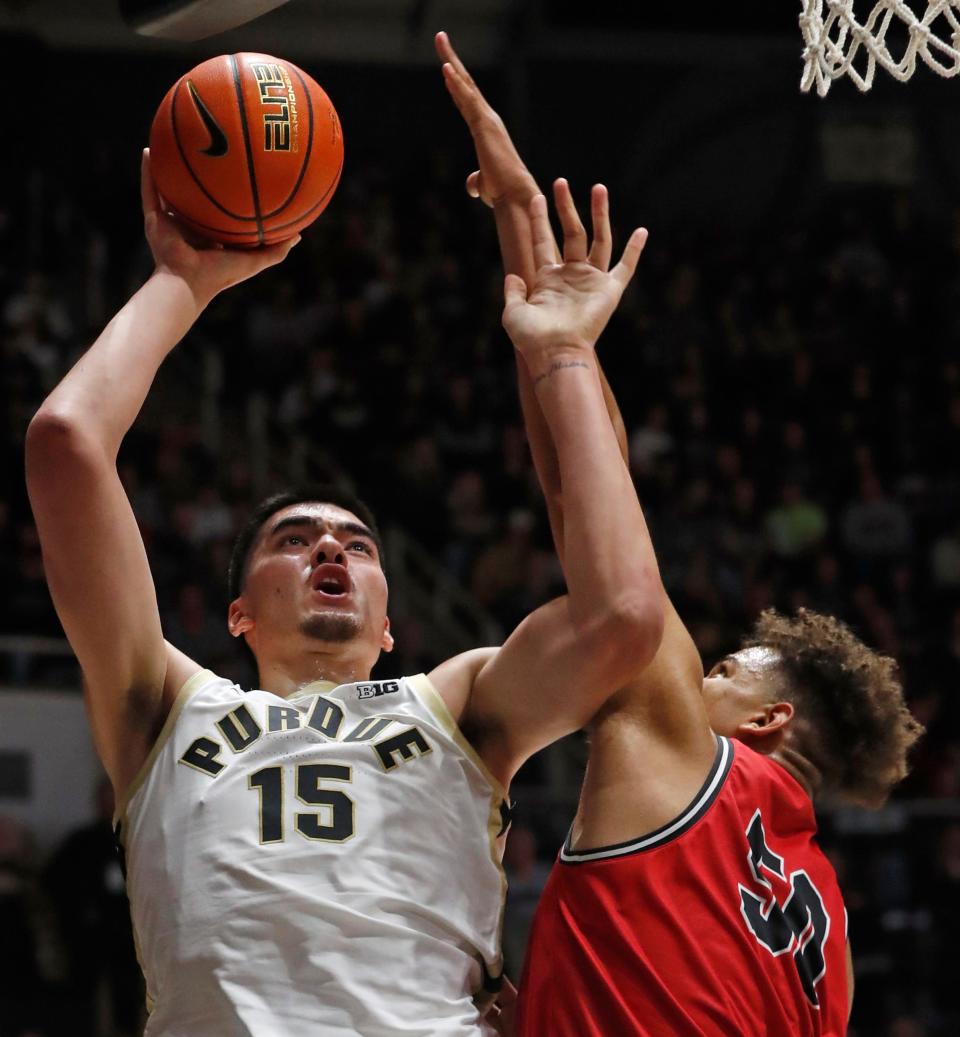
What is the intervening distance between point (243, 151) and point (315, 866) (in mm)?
1281

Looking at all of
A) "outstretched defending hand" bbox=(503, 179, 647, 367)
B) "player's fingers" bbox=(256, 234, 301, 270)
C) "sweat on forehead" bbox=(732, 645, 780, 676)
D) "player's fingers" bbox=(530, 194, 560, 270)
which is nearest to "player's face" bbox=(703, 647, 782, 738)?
"sweat on forehead" bbox=(732, 645, 780, 676)

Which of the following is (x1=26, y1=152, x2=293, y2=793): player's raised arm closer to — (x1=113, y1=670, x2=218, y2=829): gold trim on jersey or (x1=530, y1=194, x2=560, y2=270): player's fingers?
(x1=113, y1=670, x2=218, y2=829): gold trim on jersey

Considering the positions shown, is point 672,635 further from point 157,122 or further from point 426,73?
point 426,73

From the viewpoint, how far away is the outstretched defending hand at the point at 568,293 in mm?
2600

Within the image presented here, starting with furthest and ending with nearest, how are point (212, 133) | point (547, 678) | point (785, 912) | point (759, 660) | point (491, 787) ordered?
1. point (759, 660)
2. point (212, 133)
3. point (785, 912)
4. point (491, 787)
5. point (547, 678)

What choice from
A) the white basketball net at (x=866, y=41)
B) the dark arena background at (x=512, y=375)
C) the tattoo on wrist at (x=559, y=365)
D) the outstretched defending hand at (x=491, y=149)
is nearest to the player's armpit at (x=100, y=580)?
the tattoo on wrist at (x=559, y=365)

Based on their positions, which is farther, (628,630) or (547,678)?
(547,678)

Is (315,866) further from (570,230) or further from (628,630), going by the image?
(570,230)

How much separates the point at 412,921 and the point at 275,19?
1225cm

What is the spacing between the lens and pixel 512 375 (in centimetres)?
1128

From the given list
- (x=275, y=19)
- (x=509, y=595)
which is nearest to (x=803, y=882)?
(x=509, y=595)

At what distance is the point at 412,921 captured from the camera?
2516 millimetres

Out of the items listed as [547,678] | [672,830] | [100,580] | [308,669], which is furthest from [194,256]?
[672,830]

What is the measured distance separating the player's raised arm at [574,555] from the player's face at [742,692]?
583 mm
